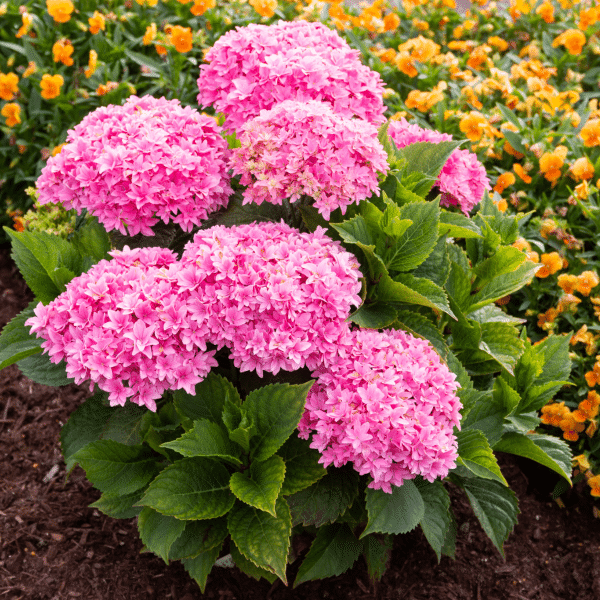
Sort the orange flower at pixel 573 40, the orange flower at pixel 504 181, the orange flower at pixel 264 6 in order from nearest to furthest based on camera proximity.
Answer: the orange flower at pixel 504 181 → the orange flower at pixel 264 6 → the orange flower at pixel 573 40

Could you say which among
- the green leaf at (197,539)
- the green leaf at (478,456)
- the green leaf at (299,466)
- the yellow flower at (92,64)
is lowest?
the green leaf at (197,539)

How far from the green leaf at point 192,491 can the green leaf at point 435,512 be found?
59cm

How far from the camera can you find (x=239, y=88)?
1.97 m

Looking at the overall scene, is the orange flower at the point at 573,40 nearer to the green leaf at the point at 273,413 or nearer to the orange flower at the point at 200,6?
the orange flower at the point at 200,6

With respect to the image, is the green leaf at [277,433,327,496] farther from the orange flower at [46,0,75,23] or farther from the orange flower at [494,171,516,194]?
the orange flower at [46,0,75,23]

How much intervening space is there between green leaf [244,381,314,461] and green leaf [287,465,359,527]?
7.7 inches

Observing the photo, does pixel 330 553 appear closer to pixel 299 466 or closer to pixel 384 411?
pixel 299 466

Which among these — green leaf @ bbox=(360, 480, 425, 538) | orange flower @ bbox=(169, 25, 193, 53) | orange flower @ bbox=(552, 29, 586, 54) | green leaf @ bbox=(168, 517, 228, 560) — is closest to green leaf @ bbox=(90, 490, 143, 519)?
green leaf @ bbox=(168, 517, 228, 560)

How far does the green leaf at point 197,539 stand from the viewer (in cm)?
183

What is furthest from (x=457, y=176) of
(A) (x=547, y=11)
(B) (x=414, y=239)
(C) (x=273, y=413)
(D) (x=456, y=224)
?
(A) (x=547, y=11)

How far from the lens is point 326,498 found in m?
1.84

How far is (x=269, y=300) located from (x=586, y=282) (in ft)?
6.34

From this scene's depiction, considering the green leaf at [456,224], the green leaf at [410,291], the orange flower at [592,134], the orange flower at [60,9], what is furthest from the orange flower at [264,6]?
the green leaf at [410,291]

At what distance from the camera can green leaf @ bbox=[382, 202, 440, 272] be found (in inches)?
73.8
